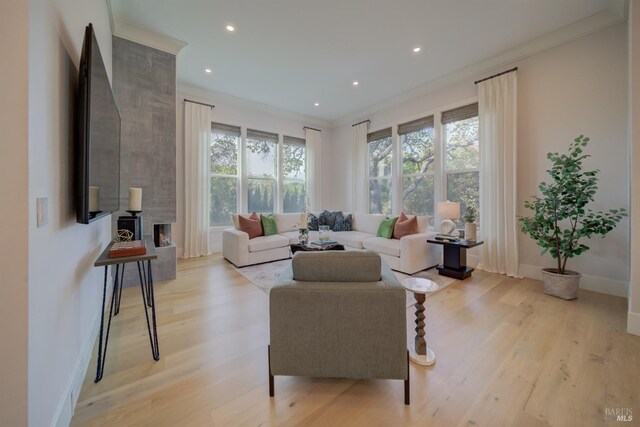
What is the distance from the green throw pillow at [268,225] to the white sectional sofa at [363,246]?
11 centimetres

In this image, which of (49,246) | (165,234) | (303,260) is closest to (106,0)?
(165,234)

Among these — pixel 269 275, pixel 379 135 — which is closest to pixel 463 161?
pixel 379 135

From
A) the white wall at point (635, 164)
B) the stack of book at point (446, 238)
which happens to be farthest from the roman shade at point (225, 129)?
the white wall at point (635, 164)

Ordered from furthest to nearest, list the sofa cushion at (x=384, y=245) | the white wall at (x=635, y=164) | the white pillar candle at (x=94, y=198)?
1. the sofa cushion at (x=384, y=245)
2. the white wall at (x=635, y=164)
3. the white pillar candle at (x=94, y=198)

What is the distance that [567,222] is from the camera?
3.07 meters

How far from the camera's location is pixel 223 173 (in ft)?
16.5

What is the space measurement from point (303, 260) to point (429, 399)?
1.06m

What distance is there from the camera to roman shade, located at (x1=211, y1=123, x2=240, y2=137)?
15.9 feet

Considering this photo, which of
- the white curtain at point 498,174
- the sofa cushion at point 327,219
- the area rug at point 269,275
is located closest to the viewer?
the area rug at point 269,275

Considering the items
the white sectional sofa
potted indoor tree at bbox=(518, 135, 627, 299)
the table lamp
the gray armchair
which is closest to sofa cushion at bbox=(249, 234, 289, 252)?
the white sectional sofa

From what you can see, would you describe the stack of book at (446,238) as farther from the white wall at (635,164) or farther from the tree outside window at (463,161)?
the white wall at (635,164)

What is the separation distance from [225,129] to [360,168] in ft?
10.1

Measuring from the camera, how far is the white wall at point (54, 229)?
933 mm

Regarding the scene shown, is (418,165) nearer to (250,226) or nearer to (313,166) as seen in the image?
(313,166)
